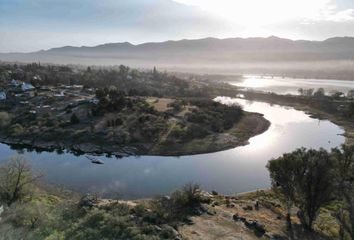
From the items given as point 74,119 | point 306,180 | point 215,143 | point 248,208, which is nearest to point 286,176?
point 306,180

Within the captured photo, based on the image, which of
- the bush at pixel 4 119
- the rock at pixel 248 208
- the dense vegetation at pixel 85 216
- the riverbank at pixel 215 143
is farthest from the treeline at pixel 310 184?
the bush at pixel 4 119

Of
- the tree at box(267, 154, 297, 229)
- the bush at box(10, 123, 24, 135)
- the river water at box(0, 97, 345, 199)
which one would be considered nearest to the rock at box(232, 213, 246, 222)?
the tree at box(267, 154, 297, 229)

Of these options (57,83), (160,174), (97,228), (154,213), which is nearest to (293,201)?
(154,213)

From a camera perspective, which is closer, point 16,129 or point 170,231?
point 170,231

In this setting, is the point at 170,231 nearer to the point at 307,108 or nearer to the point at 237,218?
the point at 237,218

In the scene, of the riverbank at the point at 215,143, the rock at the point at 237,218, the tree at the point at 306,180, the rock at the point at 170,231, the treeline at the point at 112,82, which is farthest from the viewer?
the treeline at the point at 112,82

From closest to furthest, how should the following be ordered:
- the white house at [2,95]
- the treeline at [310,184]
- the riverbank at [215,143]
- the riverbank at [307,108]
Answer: the treeline at [310,184] → the riverbank at [215,143] → the riverbank at [307,108] → the white house at [2,95]

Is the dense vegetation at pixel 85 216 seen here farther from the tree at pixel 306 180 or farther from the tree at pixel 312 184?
the tree at pixel 312 184

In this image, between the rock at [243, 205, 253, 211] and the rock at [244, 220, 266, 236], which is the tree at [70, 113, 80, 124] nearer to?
Result: the rock at [243, 205, 253, 211]
